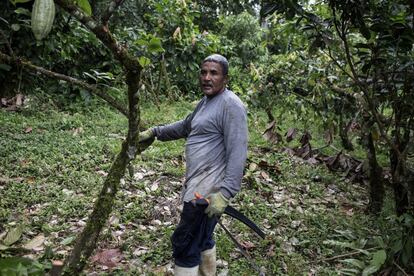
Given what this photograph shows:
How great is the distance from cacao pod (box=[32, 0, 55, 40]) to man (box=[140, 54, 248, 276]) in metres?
→ 1.69

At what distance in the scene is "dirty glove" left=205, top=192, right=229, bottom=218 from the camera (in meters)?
2.73

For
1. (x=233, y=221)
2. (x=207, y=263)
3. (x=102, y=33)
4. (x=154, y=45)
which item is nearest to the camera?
(x=102, y=33)

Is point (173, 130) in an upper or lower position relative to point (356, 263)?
upper

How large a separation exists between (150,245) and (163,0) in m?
5.42

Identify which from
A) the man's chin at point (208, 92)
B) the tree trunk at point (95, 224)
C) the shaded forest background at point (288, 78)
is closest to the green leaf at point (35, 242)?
the shaded forest background at point (288, 78)

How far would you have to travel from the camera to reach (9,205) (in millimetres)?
4199

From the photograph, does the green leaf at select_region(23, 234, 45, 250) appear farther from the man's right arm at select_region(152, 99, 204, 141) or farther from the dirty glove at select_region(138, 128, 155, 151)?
the man's right arm at select_region(152, 99, 204, 141)

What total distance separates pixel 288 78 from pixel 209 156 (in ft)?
9.84

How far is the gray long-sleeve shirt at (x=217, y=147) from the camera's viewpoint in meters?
2.83

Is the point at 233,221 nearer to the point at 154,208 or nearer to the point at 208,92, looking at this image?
the point at 154,208

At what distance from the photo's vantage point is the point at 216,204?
2.73 meters

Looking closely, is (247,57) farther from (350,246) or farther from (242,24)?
(350,246)

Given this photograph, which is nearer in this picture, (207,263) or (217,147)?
(217,147)

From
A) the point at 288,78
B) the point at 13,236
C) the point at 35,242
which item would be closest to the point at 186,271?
the point at 35,242
